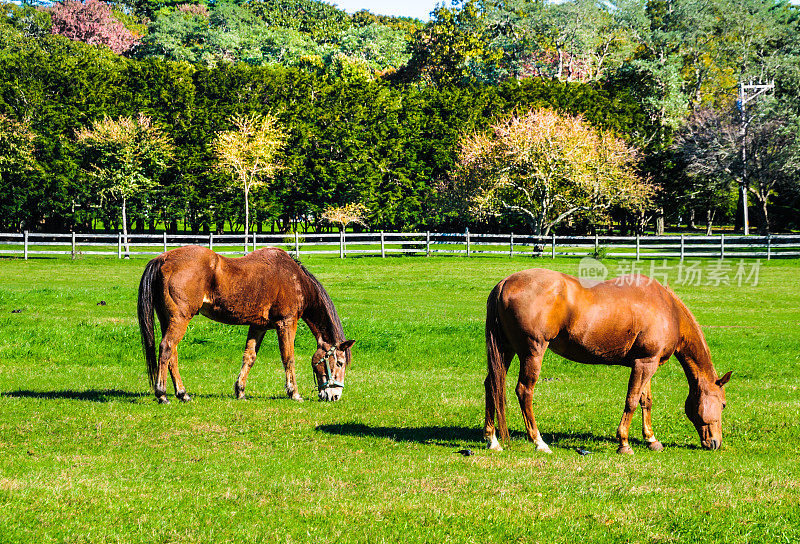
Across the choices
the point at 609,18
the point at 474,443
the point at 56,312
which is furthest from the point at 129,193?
the point at 609,18

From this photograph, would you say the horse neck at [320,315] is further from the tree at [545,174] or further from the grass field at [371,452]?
the tree at [545,174]

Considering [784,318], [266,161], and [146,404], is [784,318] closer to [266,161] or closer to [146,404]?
[146,404]

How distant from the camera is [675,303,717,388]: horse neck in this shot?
8.34 m

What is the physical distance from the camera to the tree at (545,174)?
42.3m

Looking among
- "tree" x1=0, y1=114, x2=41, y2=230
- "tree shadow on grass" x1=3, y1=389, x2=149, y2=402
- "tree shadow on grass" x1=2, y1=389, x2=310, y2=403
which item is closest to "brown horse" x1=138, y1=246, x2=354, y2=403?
"tree shadow on grass" x1=2, y1=389, x2=310, y2=403

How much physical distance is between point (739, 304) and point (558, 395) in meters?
14.6

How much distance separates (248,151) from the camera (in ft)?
142

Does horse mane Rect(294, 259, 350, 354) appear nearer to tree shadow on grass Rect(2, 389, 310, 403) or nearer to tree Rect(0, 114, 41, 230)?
tree shadow on grass Rect(2, 389, 310, 403)

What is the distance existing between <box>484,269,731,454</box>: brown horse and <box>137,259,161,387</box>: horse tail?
4.64 meters

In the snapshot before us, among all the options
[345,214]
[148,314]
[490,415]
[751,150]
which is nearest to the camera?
[490,415]

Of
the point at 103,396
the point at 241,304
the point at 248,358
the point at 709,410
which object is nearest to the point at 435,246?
the point at 248,358

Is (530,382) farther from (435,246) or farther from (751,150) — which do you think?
(751,150)

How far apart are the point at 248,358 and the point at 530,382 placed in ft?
15.8

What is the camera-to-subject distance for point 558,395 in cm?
1162
